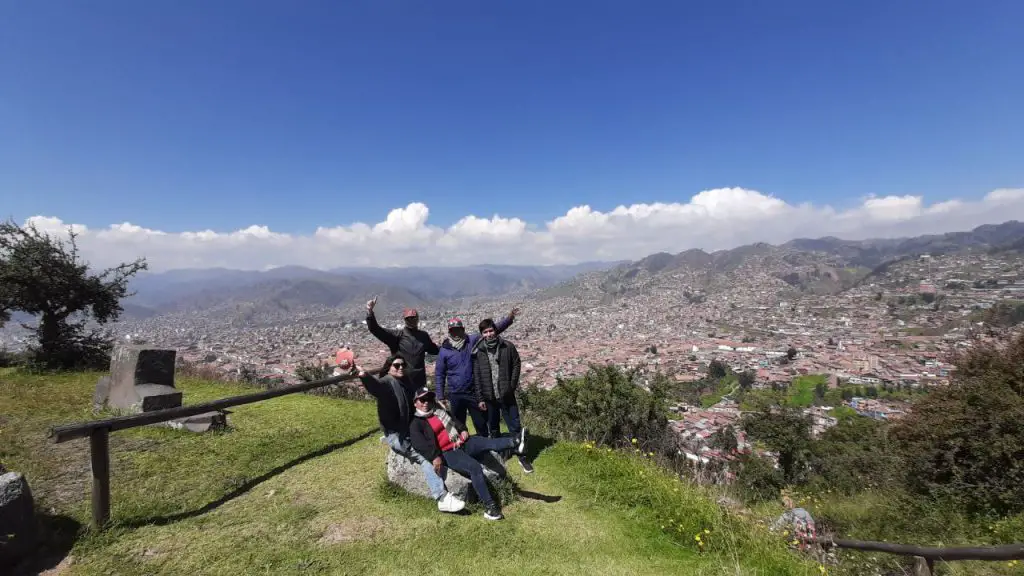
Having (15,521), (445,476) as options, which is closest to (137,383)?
(15,521)

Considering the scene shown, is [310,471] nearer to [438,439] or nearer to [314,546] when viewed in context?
[314,546]

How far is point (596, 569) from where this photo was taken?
3.87 m

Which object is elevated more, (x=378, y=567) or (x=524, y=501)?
(x=378, y=567)

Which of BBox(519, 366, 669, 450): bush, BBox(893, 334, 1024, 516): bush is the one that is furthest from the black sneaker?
BBox(893, 334, 1024, 516): bush

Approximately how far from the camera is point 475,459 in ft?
17.0

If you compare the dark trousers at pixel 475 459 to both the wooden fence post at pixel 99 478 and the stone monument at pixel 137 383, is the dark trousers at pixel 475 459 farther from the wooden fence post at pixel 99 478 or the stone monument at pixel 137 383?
the stone monument at pixel 137 383

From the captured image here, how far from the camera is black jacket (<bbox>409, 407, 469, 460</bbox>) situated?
15.5 ft

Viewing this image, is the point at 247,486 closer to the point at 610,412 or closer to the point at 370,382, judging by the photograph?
the point at 370,382

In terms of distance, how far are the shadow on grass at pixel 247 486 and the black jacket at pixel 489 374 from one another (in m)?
3.13

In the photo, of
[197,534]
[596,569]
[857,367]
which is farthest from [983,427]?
[857,367]

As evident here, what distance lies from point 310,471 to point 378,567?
2.90 m

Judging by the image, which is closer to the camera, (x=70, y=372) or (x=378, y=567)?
(x=378, y=567)

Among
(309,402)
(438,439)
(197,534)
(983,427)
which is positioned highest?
(438,439)

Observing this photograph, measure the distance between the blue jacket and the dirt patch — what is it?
1853 mm
